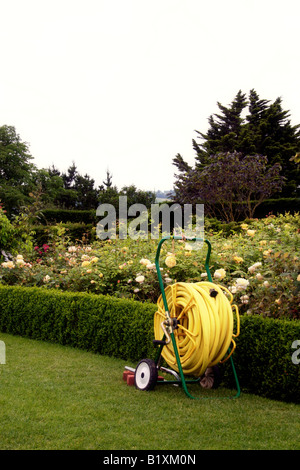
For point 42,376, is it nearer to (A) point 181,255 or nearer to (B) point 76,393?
(B) point 76,393

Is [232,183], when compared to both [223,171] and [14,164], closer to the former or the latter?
[223,171]

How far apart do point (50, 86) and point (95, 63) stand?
124 inches

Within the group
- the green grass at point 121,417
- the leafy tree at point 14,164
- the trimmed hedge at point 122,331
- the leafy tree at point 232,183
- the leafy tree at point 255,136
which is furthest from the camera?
the leafy tree at point 14,164

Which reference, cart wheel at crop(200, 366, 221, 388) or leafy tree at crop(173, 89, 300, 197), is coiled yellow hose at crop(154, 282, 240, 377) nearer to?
cart wheel at crop(200, 366, 221, 388)

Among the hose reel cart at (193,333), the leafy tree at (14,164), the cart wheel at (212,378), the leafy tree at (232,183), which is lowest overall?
the cart wheel at (212,378)

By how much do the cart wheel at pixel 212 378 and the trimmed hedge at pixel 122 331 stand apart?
0.72ft

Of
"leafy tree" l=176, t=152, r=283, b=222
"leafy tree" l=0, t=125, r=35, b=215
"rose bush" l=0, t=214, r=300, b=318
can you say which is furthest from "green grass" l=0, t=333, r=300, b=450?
"leafy tree" l=0, t=125, r=35, b=215

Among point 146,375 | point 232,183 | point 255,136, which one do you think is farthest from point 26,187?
point 146,375

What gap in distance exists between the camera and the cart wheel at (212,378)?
182 inches

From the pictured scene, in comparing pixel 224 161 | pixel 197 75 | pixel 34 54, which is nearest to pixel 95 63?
pixel 34 54

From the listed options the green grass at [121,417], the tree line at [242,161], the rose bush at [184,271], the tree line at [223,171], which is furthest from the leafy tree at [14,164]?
the green grass at [121,417]

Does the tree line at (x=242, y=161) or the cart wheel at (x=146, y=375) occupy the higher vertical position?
the tree line at (x=242, y=161)

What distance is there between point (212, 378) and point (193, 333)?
0.79 metres

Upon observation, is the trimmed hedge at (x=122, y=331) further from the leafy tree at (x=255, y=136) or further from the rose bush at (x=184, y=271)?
the leafy tree at (x=255, y=136)
